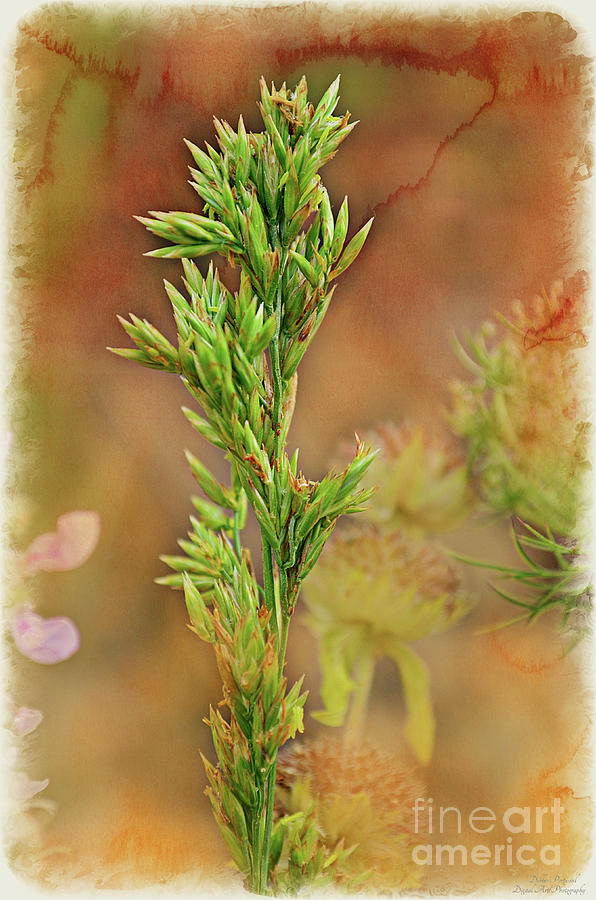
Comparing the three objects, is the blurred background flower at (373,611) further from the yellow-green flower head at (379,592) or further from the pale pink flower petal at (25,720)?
the pale pink flower petal at (25,720)

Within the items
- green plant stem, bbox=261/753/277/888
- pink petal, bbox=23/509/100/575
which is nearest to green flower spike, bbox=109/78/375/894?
green plant stem, bbox=261/753/277/888

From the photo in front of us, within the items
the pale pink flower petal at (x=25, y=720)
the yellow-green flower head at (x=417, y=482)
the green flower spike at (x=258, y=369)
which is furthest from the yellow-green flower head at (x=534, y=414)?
the pale pink flower petal at (x=25, y=720)

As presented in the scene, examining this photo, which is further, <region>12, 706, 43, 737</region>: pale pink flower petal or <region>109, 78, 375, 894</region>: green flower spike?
<region>12, 706, 43, 737</region>: pale pink flower petal

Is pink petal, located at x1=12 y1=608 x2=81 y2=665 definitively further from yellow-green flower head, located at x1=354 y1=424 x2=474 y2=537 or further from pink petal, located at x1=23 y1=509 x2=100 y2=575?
yellow-green flower head, located at x1=354 y1=424 x2=474 y2=537

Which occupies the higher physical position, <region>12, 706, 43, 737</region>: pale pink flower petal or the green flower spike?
the green flower spike

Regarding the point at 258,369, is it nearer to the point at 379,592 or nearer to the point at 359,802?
the point at 379,592

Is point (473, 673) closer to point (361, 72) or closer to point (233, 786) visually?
point (233, 786)
